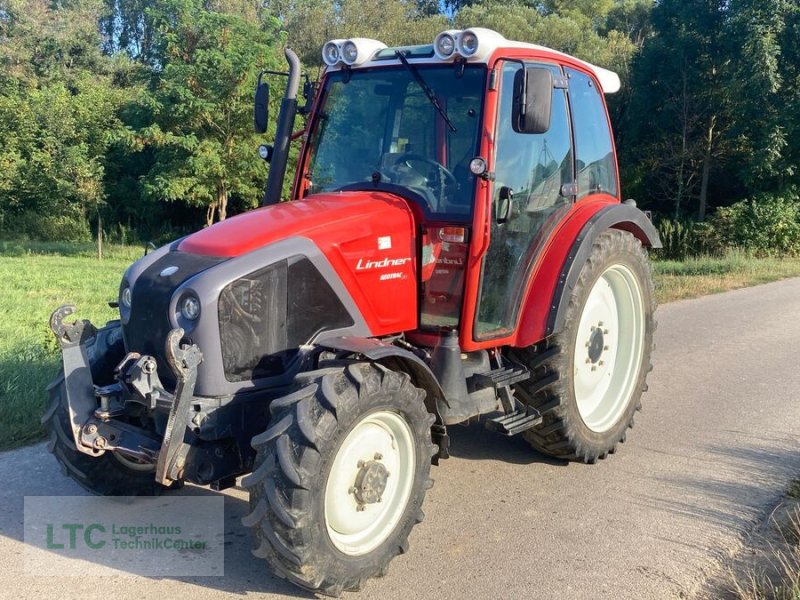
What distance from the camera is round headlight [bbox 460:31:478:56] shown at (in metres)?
4.07

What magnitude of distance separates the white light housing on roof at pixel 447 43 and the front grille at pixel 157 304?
165 cm

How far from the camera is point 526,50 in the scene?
4445mm

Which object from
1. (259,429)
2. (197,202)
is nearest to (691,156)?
(197,202)

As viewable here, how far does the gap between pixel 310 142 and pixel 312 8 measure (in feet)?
106

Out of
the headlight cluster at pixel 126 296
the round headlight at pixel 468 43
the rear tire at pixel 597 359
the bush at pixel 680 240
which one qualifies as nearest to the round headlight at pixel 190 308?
the headlight cluster at pixel 126 296

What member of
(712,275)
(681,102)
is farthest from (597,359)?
(681,102)

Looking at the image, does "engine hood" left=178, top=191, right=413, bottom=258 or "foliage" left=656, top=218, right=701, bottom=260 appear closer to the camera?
"engine hood" left=178, top=191, right=413, bottom=258

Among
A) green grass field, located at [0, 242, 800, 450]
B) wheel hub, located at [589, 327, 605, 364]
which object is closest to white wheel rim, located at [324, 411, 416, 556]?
wheel hub, located at [589, 327, 605, 364]

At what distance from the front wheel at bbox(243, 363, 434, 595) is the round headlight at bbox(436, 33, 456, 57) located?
179cm

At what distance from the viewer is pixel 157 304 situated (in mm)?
3611

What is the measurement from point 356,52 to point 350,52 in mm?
42

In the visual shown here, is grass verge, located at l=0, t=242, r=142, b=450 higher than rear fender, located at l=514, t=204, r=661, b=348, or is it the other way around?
rear fender, located at l=514, t=204, r=661, b=348

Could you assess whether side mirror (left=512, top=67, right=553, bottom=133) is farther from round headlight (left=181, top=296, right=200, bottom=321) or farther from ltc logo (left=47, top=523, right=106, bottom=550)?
ltc logo (left=47, top=523, right=106, bottom=550)

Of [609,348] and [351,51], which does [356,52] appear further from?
[609,348]
